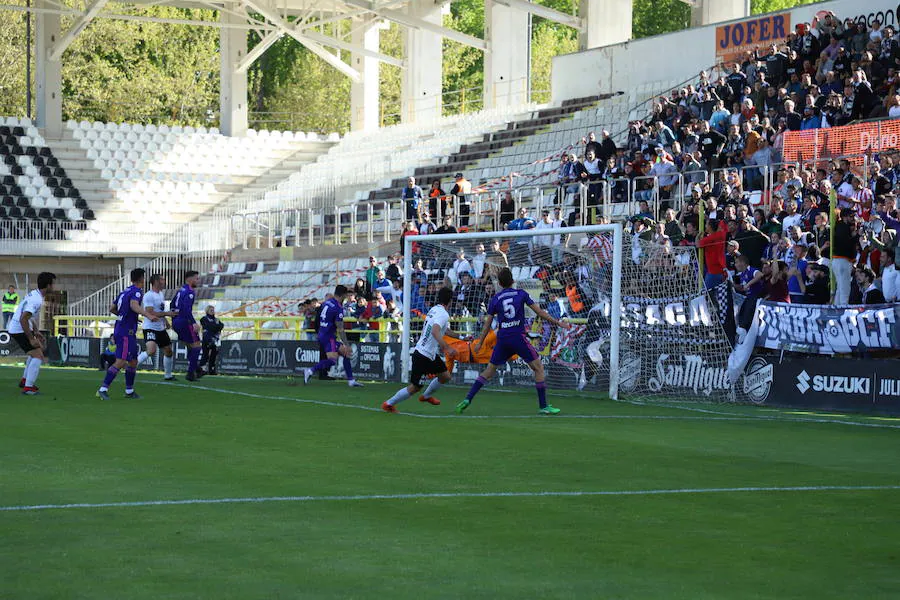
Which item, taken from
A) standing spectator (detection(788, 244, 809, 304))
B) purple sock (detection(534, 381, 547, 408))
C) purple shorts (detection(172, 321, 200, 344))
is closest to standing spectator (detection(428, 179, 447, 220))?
purple shorts (detection(172, 321, 200, 344))

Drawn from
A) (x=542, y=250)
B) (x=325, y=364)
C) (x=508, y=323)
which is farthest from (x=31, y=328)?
(x=542, y=250)

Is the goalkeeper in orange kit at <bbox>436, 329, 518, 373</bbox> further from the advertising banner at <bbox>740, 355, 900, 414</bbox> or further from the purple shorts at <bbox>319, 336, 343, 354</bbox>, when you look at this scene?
the advertising banner at <bbox>740, 355, 900, 414</bbox>

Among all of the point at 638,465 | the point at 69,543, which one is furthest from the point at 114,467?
the point at 638,465

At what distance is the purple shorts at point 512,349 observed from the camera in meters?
17.1

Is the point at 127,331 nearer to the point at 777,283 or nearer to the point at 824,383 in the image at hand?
the point at 777,283

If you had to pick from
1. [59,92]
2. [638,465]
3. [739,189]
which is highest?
[59,92]

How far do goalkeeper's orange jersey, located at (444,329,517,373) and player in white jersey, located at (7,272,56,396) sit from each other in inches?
254

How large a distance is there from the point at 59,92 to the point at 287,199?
9991 millimetres

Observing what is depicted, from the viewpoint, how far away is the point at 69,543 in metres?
7.70

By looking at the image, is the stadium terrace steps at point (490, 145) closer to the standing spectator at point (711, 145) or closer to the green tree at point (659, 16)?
the standing spectator at point (711, 145)

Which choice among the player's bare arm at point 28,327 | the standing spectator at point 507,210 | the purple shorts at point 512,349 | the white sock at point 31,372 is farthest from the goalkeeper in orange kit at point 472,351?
the standing spectator at point 507,210

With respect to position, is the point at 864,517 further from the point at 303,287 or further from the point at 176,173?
the point at 176,173

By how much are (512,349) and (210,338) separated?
12.6m

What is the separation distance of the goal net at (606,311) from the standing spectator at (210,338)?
5.11 m
